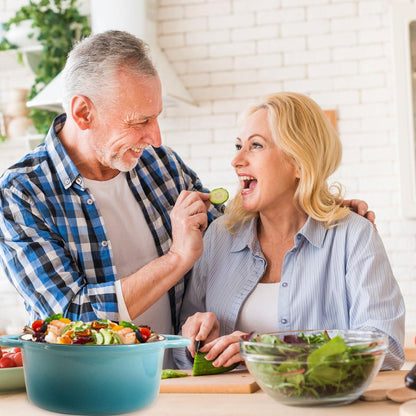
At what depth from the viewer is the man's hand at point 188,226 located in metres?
2.26

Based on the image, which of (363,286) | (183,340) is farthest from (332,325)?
(183,340)

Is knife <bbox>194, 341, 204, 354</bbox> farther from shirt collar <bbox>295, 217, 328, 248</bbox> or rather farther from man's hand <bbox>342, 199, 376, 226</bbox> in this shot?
man's hand <bbox>342, 199, 376, 226</bbox>

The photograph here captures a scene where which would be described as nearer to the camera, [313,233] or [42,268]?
[42,268]

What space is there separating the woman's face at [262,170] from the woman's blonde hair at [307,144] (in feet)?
0.10

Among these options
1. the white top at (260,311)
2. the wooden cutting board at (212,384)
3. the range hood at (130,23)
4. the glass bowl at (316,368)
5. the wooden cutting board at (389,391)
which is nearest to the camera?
the glass bowl at (316,368)

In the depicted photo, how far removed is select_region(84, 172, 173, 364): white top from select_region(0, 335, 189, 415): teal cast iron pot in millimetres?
961

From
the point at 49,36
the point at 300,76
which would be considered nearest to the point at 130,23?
the point at 49,36

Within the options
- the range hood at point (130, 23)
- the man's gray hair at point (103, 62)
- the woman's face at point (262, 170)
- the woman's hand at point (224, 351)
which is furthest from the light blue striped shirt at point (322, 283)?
the range hood at point (130, 23)

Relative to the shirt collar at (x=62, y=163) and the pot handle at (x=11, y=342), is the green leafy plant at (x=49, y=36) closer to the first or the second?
the shirt collar at (x=62, y=163)

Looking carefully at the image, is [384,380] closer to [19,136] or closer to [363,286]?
[363,286]

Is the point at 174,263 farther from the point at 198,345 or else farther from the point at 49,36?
the point at 49,36

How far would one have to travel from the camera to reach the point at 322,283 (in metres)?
2.31

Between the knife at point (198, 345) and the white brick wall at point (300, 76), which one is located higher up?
the white brick wall at point (300, 76)

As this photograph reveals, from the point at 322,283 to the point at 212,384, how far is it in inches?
27.2
